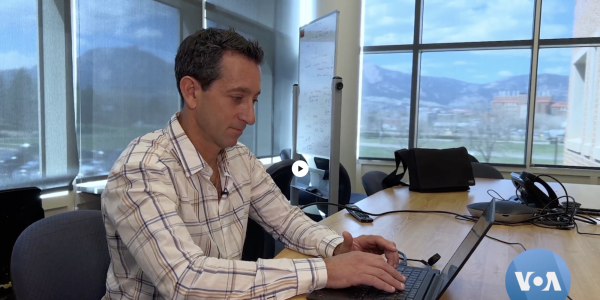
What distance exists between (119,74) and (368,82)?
3262 mm

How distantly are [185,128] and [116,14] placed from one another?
1880 mm

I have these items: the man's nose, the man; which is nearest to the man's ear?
the man

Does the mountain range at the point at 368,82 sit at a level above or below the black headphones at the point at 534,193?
above

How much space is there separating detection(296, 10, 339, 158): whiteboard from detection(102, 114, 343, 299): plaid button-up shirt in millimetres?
2061

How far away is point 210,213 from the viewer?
1.11m

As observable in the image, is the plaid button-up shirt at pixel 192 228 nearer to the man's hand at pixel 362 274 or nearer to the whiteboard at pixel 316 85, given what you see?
the man's hand at pixel 362 274

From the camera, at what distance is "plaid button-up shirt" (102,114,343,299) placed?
827mm

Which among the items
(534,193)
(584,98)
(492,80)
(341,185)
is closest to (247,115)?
(534,193)

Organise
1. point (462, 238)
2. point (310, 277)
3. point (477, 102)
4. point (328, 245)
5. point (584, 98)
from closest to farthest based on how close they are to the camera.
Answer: point (310, 277) → point (328, 245) → point (462, 238) → point (584, 98) → point (477, 102)

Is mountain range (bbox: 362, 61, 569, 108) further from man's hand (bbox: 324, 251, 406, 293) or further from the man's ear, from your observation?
man's hand (bbox: 324, 251, 406, 293)

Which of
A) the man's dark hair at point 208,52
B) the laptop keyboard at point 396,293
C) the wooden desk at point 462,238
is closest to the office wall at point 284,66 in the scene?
the wooden desk at point 462,238

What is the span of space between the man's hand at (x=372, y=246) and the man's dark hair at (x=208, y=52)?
0.52 metres

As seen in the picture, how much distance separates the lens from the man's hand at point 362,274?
2.77ft

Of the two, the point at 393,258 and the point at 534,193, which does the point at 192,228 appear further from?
the point at 534,193
